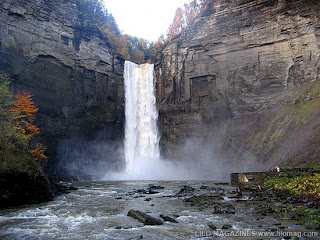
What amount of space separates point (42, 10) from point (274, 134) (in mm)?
29884

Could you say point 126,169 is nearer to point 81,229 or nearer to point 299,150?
point 299,150

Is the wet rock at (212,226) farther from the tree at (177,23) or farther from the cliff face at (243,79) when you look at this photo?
the tree at (177,23)

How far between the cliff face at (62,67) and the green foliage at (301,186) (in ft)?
87.2

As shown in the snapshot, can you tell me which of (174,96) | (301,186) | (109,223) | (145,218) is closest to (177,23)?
(174,96)

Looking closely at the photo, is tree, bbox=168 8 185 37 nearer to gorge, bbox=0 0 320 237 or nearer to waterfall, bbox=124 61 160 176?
gorge, bbox=0 0 320 237

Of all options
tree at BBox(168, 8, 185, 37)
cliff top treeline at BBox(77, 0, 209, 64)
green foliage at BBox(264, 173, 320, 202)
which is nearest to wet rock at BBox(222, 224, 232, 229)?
green foliage at BBox(264, 173, 320, 202)

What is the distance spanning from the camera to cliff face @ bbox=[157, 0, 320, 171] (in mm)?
27438

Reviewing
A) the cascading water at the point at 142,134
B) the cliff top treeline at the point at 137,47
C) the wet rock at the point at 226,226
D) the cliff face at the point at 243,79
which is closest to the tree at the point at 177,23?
the cliff top treeline at the point at 137,47

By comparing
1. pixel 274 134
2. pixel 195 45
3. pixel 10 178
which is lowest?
pixel 10 178

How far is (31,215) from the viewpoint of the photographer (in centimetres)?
952

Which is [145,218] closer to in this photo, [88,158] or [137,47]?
[88,158]

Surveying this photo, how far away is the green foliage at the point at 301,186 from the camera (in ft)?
32.0

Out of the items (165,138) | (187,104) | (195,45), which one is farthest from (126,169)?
(195,45)

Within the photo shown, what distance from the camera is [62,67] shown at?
1348 inches
